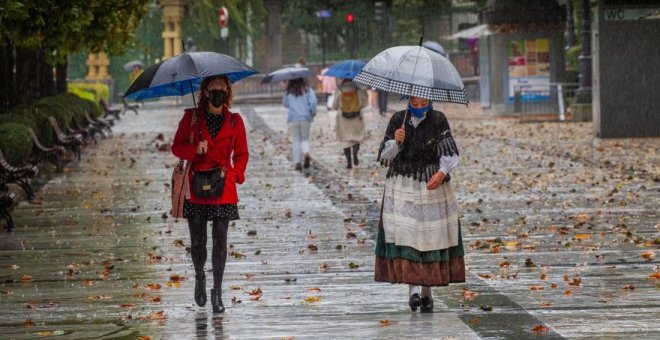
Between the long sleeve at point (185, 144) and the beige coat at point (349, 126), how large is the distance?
536 inches

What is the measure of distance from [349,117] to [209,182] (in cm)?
1420

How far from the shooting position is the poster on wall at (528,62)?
41.0 metres

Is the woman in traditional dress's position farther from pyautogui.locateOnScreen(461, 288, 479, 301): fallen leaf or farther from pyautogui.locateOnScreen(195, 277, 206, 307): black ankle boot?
pyautogui.locateOnScreen(195, 277, 206, 307): black ankle boot

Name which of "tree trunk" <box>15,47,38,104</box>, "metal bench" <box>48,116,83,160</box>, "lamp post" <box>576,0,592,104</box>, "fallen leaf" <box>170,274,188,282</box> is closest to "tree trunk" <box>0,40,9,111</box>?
"tree trunk" <box>15,47,38,104</box>

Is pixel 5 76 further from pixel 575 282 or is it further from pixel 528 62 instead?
pixel 575 282

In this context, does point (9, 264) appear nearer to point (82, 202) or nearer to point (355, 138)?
point (82, 202)

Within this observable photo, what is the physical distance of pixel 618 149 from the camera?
2700cm

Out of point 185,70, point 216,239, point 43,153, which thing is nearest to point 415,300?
point 216,239

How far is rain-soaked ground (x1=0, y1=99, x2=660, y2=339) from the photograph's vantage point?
10.0 m

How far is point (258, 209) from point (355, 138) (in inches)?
244

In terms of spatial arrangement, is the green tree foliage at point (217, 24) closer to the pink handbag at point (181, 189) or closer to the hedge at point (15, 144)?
the hedge at point (15, 144)

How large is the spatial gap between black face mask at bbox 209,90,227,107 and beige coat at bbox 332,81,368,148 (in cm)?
1363

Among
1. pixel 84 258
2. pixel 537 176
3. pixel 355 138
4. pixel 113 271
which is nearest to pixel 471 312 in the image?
pixel 113 271

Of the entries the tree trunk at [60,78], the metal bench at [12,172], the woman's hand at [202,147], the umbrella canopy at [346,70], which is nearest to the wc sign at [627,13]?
the umbrella canopy at [346,70]
